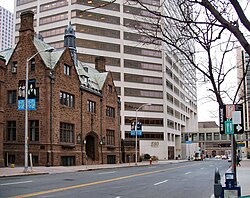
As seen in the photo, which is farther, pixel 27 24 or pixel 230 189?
pixel 27 24

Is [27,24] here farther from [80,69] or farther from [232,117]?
[232,117]

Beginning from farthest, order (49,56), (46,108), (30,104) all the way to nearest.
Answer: (49,56) < (46,108) < (30,104)

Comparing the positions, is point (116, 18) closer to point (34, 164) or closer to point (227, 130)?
point (34, 164)

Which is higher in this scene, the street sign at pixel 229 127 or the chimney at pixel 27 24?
the chimney at pixel 27 24

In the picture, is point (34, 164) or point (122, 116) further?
point (122, 116)

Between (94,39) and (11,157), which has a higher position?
(94,39)

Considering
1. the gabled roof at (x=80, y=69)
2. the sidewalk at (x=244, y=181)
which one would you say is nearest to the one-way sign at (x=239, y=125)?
the sidewalk at (x=244, y=181)

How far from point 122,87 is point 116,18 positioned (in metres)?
15.9

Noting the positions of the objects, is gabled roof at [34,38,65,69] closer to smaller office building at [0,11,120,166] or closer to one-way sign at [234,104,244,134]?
smaller office building at [0,11,120,166]

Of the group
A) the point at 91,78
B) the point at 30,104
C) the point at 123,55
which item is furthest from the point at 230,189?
the point at 123,55

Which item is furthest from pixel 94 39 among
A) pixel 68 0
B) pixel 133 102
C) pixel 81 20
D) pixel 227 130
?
pixel 227 130

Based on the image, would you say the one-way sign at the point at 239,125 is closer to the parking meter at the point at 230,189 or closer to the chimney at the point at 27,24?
the parking meter at the point at 230,189

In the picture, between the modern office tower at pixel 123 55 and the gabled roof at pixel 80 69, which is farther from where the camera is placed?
the modern office tower at pixel 123 55

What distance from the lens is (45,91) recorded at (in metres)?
37.9
